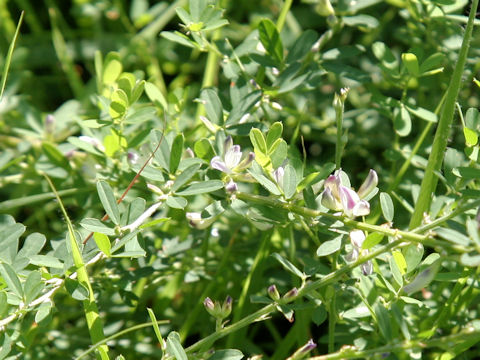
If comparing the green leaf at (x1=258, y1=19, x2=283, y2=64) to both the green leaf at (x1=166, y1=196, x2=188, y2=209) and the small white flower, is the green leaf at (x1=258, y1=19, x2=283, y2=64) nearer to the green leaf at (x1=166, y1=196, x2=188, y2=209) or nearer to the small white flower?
the small white flower

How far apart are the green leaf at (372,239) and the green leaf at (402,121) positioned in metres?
0.56

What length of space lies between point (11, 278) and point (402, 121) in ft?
3.57

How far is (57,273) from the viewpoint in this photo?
1.45 metres

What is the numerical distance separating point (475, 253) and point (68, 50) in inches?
84.2

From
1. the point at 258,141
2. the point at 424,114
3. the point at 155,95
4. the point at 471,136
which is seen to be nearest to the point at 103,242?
the point at 258,141

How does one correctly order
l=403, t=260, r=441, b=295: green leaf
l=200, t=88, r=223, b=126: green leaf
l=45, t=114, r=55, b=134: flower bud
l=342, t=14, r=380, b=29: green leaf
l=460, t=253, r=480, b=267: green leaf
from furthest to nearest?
l=45, t=114, r=55, b=134: flower bud → l=342, t=14, r=380, b=29: green leaf → l=200, t=88, r=223, b=126: green leaf → l=403, t=260, r=441, b=295: green leaf → l=460, t=253, r=480, b=267: green leaf

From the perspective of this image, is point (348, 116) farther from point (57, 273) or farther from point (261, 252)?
point (57, 273)

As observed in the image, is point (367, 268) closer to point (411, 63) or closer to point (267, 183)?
point (267, 183)

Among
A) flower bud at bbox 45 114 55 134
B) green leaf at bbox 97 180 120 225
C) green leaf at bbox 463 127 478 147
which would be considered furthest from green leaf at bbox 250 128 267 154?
flower bud at bbox 45 114 55 134

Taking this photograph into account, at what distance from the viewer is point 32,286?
1315mm

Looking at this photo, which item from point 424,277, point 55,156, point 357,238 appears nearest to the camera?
point 424,277

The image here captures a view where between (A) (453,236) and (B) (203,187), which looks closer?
(A) (453,236)

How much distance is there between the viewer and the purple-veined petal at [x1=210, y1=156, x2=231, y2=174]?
1419 millimetres

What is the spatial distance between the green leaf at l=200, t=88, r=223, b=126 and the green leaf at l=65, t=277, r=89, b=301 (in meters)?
0.53
